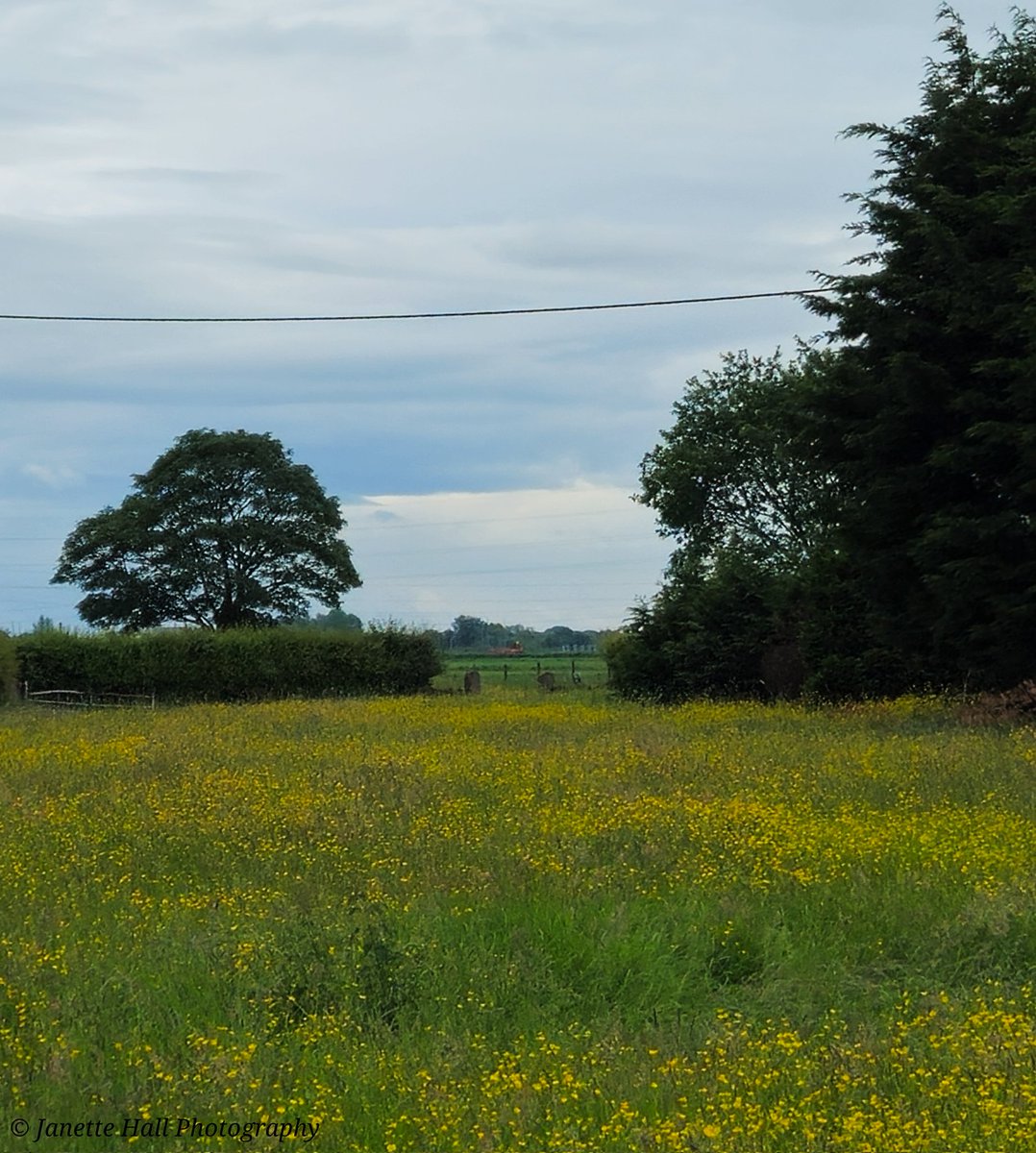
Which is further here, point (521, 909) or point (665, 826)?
point (665, 826)

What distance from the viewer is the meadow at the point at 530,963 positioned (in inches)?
214

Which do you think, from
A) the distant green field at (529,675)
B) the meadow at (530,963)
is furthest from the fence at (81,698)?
the meadow at (530,963)

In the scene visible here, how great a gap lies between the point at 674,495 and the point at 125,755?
35.8 m

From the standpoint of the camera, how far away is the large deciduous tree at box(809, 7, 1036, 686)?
21.6 meters

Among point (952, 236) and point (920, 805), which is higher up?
point (952, 236)

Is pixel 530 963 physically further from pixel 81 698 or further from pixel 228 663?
pixel 81 698

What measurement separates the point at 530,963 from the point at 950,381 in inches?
700

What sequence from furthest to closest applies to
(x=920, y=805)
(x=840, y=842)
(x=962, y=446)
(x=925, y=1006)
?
(x=962, y=446) < (x=920, y=805) < (x=840, y=842) < (x=925, y=1006)

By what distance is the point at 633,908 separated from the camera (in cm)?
845

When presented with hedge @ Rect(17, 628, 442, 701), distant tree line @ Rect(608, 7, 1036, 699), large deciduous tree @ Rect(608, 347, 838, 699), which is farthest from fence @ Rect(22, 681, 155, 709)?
A: distant tree line @ Rect(608, 7, 1036, 699)

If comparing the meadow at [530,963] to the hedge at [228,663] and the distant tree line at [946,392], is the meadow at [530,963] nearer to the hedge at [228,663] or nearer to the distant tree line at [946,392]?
the distant tree line at [946,392]

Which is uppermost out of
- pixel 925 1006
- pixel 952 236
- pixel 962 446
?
pixel 952 236

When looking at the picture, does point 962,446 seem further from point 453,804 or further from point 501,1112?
point 501,1112

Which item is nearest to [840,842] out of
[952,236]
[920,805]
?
[920,805]
